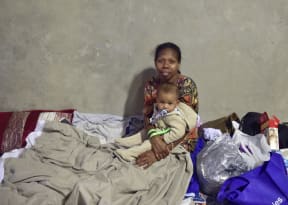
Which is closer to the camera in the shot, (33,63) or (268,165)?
(268,165)

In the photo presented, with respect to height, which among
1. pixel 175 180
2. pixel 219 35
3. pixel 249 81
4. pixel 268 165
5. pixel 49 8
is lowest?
pixel 175 180

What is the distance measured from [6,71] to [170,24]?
3.61ft

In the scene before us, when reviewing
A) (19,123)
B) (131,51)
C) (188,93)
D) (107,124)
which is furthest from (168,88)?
(19,123)

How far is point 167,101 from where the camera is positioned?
183 cm

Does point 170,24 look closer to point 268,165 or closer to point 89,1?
point 89,1

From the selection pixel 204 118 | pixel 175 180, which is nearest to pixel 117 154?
pixel 175 180

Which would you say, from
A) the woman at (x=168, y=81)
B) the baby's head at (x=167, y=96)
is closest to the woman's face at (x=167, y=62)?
the woman at (x=168, y=81)

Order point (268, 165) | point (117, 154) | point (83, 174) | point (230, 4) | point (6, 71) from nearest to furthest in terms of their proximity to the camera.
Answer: point (268, 165), point (83, 174), point (117, 154), point (230, 4), point (6, 71)

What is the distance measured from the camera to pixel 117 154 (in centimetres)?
181

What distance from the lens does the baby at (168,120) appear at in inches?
71.2

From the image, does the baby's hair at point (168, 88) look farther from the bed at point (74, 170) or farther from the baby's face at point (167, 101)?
the bed at point (74, 170)

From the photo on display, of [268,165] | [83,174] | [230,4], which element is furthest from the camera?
[230,4]

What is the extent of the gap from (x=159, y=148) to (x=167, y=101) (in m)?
0.25

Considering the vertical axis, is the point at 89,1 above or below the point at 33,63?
above
